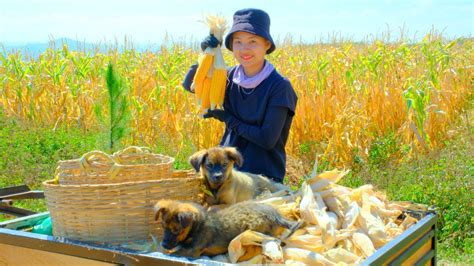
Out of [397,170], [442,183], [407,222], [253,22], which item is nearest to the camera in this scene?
[407,222]

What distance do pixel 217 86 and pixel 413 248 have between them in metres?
1.77

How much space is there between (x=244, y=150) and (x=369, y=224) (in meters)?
1.38

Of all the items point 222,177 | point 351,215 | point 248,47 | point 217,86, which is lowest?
point 351,215

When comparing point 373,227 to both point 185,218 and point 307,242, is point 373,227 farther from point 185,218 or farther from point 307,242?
point 185,218

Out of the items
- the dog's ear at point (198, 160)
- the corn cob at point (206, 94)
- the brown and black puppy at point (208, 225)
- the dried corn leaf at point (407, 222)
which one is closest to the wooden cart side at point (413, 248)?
the dried corn leaf at point (407, 222)

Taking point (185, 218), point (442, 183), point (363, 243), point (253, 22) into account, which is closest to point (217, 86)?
point (253, 22)

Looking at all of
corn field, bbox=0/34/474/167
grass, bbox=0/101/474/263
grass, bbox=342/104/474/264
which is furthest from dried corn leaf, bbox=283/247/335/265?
corn field, bbox=0/34/474/167

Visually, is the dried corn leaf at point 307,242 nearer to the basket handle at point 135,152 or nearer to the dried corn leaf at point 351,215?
the dried corn leaf at point 351,215

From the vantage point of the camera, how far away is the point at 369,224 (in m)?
2.81

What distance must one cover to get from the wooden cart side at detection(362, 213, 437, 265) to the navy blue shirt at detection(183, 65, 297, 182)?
1.14 meters

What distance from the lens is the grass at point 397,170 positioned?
5.79 meters

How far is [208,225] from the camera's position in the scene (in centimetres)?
263

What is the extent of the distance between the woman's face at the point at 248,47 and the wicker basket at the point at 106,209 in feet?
4.28

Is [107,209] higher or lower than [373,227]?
higher
